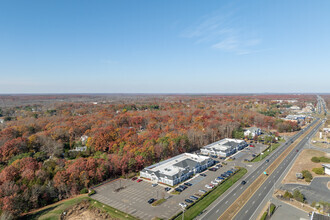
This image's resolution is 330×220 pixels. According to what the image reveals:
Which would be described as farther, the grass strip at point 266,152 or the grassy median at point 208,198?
the grass strip at point 266,152

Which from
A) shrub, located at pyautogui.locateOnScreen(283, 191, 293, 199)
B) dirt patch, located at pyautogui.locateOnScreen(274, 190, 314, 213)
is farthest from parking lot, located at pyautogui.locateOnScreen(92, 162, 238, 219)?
shrub, located at pyautogui.locateOnScreen(283, 191, 293, 199)

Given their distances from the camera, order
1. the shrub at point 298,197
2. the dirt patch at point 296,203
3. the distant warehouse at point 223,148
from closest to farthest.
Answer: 1. the dirt patch at point 296,203
2. the shrub at point 298,197
3. the distant warehouse at point 223,148

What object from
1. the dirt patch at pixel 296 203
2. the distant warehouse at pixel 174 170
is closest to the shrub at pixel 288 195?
the dirt patch at pixel 296 203

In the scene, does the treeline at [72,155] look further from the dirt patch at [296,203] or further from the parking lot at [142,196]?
the dirt patch at [296,203]

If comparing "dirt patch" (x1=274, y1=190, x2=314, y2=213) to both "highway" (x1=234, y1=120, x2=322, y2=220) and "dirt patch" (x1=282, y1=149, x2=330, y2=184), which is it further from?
"dirt patch" (x1=282, y1=149, x2=330, y2=184)

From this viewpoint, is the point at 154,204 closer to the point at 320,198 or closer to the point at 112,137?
the point at 320,198

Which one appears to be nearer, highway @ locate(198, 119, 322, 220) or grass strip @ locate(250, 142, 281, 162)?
highway @ locate(198, 119, 322, 220)
